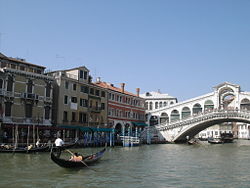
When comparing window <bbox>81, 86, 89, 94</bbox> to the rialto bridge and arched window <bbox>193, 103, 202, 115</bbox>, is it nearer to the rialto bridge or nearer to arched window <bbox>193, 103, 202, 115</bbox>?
the rialto bridge

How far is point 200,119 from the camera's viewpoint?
3234 centimetres

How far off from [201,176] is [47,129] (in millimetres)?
14088

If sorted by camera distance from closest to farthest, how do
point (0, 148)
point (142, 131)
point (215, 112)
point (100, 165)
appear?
point (100, 165) → point (0, 148) → point (215, 112) → point (142, 131)

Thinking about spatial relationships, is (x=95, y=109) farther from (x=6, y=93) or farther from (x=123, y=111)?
(x=6, y=93)

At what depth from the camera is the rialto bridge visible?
104 ft

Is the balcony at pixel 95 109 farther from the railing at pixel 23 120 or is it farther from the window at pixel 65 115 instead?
the railing at pixel 23 120

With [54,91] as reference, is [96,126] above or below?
below

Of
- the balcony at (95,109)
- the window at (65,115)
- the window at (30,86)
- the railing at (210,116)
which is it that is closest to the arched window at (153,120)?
the railing at (210,116)

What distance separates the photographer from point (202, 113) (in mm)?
32469

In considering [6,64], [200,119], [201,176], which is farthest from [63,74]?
[201,176]

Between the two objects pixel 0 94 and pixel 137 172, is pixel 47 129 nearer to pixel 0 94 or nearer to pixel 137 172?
pixel 0 94

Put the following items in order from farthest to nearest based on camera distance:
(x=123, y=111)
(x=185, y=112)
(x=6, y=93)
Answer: (x=185, y=112)
(x=123, y=111)
(x=6, y=93)

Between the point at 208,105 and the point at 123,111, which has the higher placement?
the point at 208,105

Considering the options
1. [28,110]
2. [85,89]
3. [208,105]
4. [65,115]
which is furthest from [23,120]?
[208,105]
